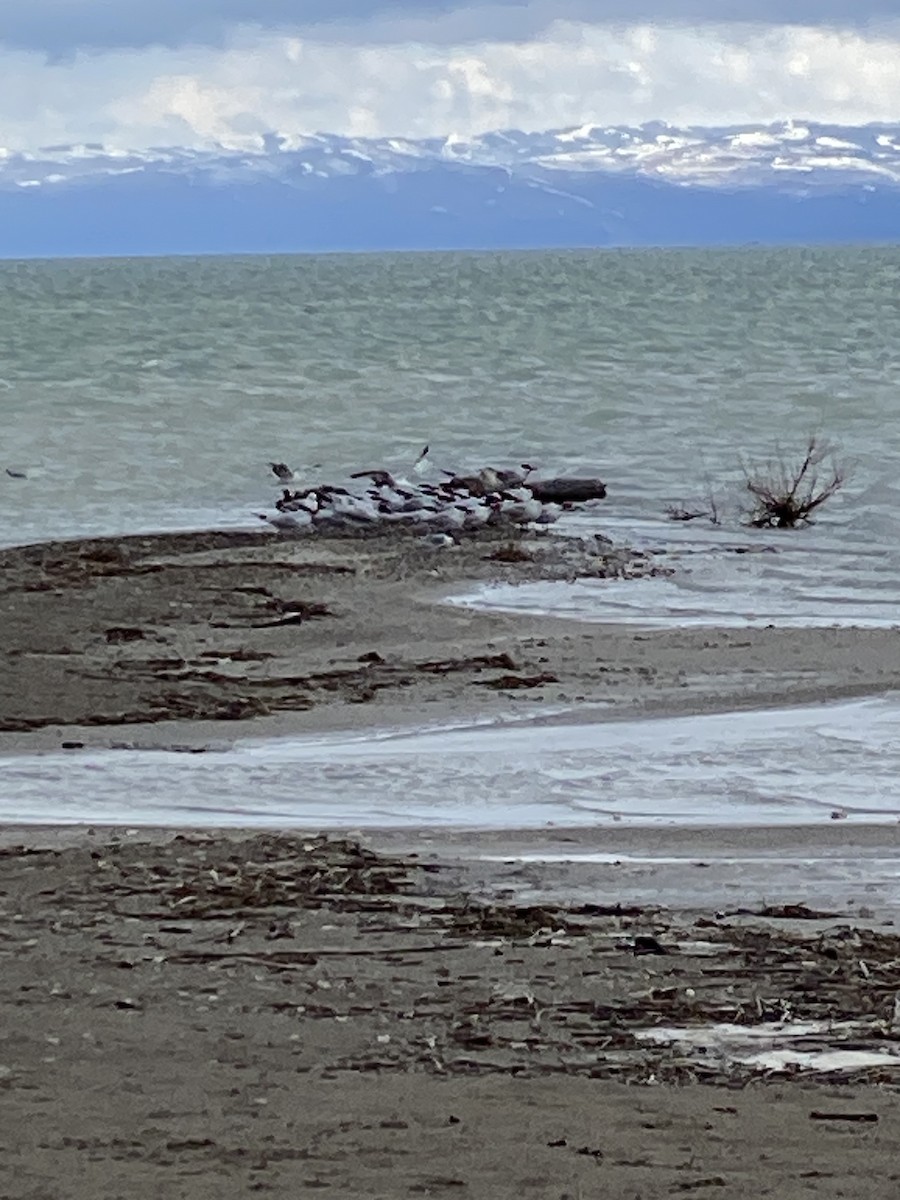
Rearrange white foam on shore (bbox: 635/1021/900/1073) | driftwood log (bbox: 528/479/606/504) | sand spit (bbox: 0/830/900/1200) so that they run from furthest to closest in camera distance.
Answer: driftwood log (bbox: 528/479/606/504), white foam on shore (bbox: 635/1021/900/1073), sand spit (bbox: 0/830/900/1200)

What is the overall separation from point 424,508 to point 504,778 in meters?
10.7

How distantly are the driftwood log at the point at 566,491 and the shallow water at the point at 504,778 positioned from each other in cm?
1121

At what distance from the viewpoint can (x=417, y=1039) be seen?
5.72m

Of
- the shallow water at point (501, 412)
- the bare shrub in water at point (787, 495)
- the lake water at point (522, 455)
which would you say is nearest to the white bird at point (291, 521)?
the shallow water at point (501, 412)

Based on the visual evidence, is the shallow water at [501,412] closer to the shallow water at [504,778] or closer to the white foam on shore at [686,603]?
the white foam on shore at [686,603]

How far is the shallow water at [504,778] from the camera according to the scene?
28.1ft

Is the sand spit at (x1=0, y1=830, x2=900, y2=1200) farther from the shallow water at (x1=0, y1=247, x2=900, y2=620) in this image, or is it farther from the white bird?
the white bird

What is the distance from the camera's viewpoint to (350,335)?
5862 centimetres

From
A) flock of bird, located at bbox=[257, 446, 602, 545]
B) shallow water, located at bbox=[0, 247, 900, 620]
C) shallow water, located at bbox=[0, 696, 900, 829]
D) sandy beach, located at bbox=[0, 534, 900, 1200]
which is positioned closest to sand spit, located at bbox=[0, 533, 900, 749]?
shallow water, located at bbox=[0, 696, 900, 829]

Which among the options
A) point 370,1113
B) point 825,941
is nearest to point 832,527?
point 825,941

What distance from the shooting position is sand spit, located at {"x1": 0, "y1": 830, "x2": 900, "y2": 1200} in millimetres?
4914

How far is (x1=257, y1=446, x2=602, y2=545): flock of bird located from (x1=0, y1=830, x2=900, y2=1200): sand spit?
1121 cm

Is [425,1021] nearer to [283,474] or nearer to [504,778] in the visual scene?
[504,778]

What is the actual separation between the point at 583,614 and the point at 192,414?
68.4 feet
